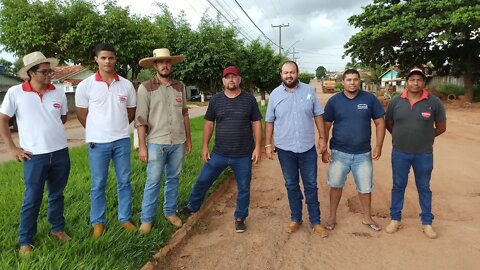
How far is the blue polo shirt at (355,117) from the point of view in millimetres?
4051

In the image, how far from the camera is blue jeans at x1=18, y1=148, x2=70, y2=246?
3.28 metres

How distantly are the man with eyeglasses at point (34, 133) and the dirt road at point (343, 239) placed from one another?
52.3 inches

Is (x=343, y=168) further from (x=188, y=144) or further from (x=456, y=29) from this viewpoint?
(x=456, y=29)

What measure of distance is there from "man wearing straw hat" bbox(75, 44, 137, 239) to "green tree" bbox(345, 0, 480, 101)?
1878 cm

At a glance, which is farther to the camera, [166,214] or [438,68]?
[438,68]

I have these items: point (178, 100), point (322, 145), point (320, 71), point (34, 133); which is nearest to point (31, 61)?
point (34, 133)

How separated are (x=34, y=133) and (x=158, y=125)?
1143 millimetres

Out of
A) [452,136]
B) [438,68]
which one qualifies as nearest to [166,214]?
[452,136]

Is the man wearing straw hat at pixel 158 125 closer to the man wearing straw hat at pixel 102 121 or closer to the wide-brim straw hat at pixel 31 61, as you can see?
the man wearing straw hat at pixel 102 121

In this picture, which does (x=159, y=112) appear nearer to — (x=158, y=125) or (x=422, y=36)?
(x=158, y=125)

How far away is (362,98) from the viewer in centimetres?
408

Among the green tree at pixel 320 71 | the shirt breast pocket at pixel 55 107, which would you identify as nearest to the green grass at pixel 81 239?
the shirt breast pocket at pixel 55 107

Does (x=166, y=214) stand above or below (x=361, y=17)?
below

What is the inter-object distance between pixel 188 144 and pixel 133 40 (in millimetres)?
8141
